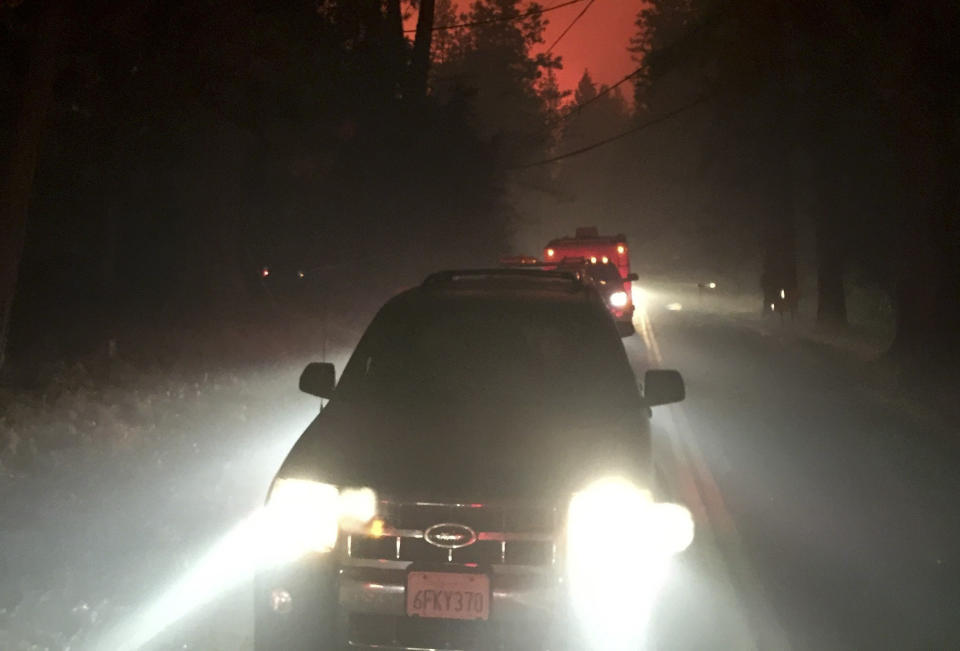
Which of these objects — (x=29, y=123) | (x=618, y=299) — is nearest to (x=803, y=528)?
(x=29, y=123)

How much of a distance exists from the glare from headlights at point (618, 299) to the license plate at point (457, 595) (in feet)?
60.1

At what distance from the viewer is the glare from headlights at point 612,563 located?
4129 mm

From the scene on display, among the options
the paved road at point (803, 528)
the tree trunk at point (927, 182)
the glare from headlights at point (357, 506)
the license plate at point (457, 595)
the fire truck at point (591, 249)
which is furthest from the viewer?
the fire truck at point (591, 249)

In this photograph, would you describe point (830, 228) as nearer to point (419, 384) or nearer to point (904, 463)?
point (904, 463)

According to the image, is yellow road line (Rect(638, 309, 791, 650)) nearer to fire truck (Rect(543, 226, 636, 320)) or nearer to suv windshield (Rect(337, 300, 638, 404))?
suv windshield (Rect(337, 300, 638, 404))

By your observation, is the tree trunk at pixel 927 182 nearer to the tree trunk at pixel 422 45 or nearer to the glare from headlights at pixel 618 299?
the glare from headlights at pixel 618 299

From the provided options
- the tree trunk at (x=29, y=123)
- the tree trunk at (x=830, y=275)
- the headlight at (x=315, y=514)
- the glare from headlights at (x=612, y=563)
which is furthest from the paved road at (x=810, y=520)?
the tree trunk at (x=830, y=275)

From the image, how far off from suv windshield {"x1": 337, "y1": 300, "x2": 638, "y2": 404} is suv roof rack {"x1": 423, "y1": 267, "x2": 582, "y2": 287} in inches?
21.0

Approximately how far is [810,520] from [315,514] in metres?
5.04

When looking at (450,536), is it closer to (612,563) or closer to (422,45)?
(612,563)

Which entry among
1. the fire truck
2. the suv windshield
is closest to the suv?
the suv windshield

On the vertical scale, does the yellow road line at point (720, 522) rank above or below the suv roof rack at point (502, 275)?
below

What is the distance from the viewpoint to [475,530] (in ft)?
13.6

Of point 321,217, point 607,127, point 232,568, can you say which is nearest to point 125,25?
point 232,568
